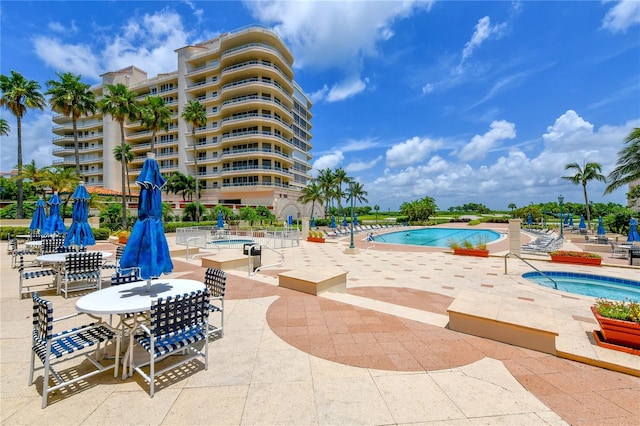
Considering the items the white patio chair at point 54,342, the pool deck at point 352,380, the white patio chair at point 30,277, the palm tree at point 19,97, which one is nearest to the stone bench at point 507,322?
the pool deck at point 352,380

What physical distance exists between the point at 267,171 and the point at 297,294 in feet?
127

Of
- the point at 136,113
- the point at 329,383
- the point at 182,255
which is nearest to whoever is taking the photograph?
the point at 329,383

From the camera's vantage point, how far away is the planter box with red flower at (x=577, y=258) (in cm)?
1148

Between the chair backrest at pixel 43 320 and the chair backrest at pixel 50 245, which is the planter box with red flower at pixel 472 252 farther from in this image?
the chair backrest at pixel 50 245

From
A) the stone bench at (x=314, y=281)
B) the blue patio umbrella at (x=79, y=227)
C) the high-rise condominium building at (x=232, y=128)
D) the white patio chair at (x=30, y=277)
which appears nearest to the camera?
the white patio chair at (x=30, y=277)

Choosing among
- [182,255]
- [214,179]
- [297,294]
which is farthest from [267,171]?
[297,294]

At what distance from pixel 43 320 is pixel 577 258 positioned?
17.2 m

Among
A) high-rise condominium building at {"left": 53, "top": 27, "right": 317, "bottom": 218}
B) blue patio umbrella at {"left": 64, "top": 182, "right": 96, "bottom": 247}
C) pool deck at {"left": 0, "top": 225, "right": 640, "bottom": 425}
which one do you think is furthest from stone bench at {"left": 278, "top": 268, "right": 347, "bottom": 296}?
high-rise condominium building at {"left": 53, "top": 27, "right": 317, "bottom": 218}

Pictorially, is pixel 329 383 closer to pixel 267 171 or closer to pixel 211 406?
pixel 211 406

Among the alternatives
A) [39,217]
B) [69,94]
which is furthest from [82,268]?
[69,94]

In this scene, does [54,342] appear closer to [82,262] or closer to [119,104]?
[82,262]

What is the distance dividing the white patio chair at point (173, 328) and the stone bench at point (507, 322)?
422cm

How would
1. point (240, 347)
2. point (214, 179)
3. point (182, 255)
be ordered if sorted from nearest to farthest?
point (240, 347)
point (182, 255)
point (214, 179)

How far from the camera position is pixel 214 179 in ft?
155
